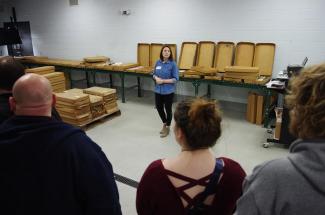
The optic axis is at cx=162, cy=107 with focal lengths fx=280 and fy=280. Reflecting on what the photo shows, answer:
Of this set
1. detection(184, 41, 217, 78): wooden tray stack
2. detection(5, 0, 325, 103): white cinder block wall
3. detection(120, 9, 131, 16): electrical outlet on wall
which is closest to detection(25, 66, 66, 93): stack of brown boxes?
detection(5, 0, 325, 103): white cinder block wall

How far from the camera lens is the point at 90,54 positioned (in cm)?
835

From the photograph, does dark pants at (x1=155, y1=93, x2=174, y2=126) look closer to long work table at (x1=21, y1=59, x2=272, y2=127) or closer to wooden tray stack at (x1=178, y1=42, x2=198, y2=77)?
long work table at (x1=21, y1=59, x2=272, y2=127)

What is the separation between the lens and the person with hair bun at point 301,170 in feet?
2.72

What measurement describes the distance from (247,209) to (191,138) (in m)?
Answer: 0.51

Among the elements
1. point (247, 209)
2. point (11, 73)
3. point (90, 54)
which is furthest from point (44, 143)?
point (90, 54)

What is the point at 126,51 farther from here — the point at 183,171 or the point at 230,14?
the point at 183,171

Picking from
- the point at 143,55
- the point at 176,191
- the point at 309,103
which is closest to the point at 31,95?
the point at 176,191

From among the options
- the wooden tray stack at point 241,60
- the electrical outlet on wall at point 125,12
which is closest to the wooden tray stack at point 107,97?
the wooden tray stack at point 241,60

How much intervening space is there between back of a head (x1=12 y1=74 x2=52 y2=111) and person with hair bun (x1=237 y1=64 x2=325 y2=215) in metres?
1.01

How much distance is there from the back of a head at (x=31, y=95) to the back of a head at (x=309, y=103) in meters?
1.10

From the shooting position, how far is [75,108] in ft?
16.2

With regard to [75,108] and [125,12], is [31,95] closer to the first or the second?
[75,108]

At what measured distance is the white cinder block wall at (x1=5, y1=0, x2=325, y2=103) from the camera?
5.36 metres

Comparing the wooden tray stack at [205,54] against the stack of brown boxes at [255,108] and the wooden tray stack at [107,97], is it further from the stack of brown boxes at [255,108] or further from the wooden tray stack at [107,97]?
the wooden tray stack at [107,97]
